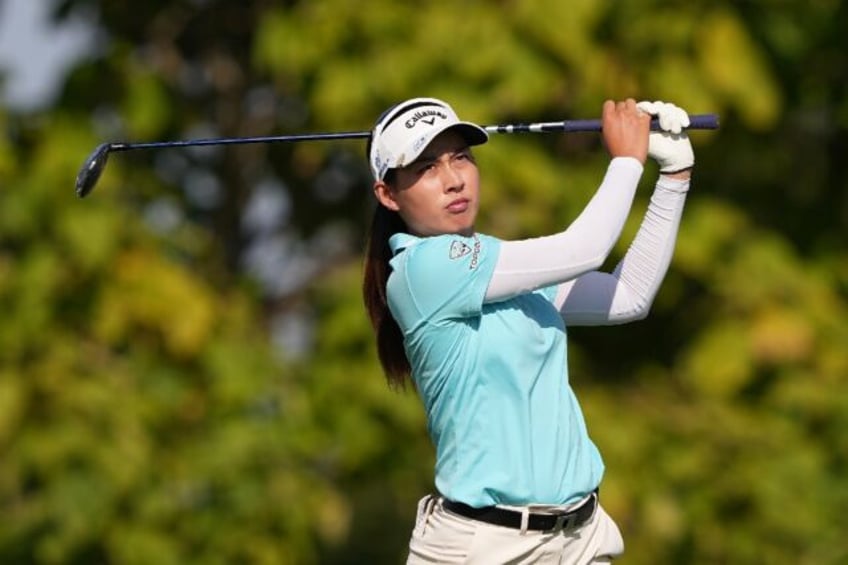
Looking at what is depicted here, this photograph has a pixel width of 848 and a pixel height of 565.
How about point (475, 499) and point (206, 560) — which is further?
point (206, 560)

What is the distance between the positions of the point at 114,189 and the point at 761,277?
2876mm

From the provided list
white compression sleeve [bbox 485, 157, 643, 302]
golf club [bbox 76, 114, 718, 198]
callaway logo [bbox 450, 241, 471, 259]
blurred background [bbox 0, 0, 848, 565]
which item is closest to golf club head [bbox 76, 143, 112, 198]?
golf club [bbox 76, 114, 718, 198]

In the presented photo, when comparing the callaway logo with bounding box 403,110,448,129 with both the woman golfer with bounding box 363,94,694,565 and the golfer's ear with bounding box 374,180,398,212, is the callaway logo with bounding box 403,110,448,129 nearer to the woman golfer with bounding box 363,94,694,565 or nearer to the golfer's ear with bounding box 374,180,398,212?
the woman golfer with bounding box 363,94,694,565

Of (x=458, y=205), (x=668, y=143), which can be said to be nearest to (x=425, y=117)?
(x=458, y=205)

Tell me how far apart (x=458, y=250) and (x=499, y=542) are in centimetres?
60

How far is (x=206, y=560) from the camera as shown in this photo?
10078mm

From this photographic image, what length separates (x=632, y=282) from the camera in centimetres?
504

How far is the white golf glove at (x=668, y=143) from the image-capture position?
4832 mm

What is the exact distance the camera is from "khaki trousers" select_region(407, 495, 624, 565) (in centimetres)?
471

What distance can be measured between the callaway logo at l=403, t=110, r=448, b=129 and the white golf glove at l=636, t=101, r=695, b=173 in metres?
0.42

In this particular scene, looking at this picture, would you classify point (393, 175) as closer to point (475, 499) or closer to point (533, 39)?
point (475, 499)

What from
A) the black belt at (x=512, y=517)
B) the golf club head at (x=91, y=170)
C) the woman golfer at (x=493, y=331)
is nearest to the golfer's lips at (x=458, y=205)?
the woman golfer at (x=493, y=331)

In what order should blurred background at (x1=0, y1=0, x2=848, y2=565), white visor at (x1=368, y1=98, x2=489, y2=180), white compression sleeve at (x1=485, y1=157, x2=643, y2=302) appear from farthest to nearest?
blurred background at (x1=0, y1=0, x2=848, y2=565), white visor at (x1=368, y1=98, x2=489, y2=180), white compression sleeve at (x1=485, y1=157, x2=643, y2=302)

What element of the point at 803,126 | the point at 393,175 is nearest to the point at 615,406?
the point at 803,126
